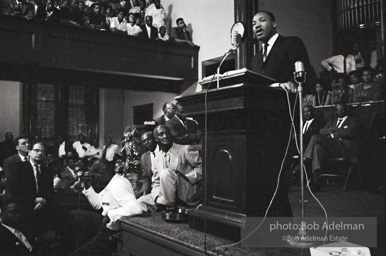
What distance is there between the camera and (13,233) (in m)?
4.54

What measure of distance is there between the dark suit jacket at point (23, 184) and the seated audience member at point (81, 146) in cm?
598

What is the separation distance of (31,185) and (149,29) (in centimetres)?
528

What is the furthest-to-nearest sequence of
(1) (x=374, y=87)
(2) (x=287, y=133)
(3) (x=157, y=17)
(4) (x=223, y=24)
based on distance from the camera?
1. (3) (x=157, y=17)
2. (4) (x=223, y=24)
3. (1) (x=374, y=87)
4. (2) (x=287, y=133)

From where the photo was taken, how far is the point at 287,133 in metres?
2.50

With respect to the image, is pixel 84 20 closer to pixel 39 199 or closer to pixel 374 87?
pixel 39 199

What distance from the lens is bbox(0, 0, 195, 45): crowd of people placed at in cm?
732

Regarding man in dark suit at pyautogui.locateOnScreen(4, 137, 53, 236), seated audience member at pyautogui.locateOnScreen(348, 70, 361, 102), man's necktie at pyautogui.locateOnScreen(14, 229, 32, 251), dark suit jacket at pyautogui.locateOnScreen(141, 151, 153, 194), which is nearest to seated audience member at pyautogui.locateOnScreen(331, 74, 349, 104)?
seated audience member at pyautogui.locateOnScreen(348, 70, 361, 102)

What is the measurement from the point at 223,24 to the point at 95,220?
18.2ft

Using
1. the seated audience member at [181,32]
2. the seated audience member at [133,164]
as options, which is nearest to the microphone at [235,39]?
the seated audience member at [133,164]

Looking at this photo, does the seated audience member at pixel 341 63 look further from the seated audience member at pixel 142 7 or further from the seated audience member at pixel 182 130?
the seated audience member at pixel 142 7

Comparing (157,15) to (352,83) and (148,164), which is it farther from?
(148,164)

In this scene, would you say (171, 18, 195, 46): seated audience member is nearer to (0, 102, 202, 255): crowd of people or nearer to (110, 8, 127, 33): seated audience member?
(110, 8, 127, 33): seated audience member

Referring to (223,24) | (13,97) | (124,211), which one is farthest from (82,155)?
(124,211)

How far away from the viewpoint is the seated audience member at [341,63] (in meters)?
7.22
